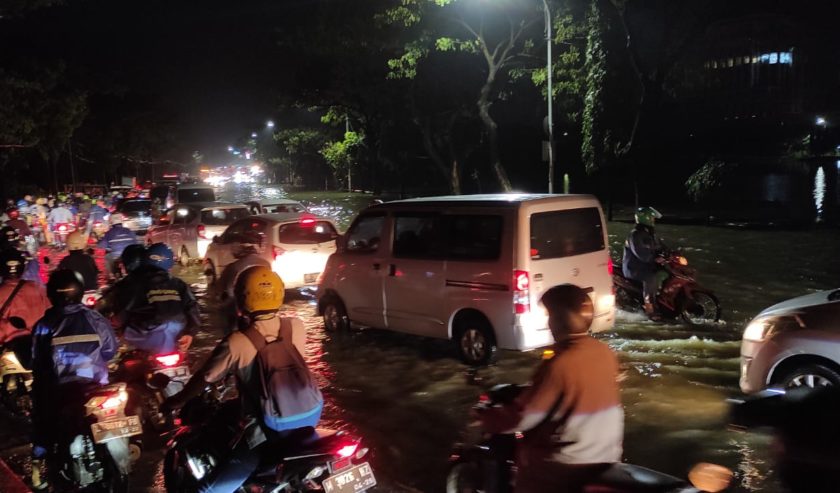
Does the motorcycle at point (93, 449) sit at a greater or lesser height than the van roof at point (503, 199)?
lesser

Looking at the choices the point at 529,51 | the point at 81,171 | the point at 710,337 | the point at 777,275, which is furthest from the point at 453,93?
the point at 81,171

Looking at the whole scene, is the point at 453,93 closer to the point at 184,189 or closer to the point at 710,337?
the point at 184,189

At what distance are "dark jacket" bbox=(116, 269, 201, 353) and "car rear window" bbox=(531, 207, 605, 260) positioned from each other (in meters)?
3.61

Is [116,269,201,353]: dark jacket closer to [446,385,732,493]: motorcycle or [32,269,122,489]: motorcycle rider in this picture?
[32,269,122,489]: motorcycle rider

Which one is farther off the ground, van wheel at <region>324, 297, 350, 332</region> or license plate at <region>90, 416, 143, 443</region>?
license plate at <region>90, 416, 143, 443</region>

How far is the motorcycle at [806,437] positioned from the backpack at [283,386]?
7.21ft

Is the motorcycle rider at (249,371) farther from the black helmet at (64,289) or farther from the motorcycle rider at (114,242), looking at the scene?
the motorcycle rider at (114,242)

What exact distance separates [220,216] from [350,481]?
50.1 ft

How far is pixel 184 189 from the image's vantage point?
28.2 metres

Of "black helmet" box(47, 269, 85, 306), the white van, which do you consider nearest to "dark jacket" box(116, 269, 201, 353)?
"black helmet" box(47, 269, 85, 306)

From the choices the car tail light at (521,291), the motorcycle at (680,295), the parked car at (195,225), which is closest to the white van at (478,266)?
the car tail light at (521,291)

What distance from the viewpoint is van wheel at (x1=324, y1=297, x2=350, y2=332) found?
34.1 feet

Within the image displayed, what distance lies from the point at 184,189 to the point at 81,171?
41760mm

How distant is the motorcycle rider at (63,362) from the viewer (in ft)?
15.5
